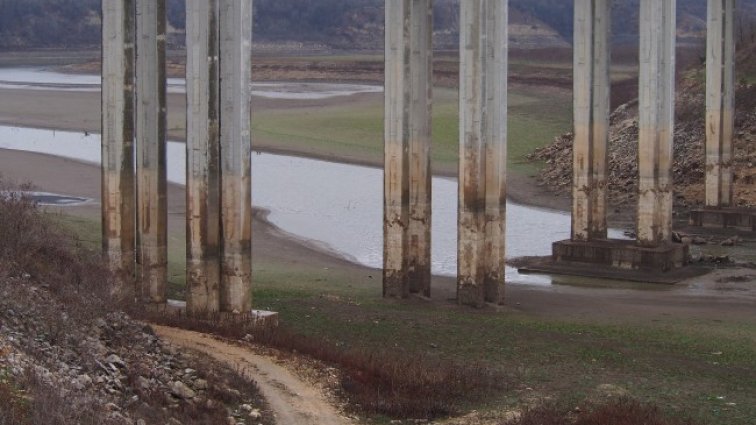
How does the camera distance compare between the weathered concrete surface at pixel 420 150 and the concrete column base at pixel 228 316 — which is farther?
the weathered concrete surface at pixel 420 150

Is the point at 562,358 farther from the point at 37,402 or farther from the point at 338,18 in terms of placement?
the point at 338,18

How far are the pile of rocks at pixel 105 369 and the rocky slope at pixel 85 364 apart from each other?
0.04 ft

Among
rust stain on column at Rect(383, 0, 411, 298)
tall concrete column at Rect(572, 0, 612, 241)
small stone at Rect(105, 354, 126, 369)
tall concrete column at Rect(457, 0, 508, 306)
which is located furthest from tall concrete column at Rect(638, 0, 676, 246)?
small stone at Rect(105, 354, 126, 369)

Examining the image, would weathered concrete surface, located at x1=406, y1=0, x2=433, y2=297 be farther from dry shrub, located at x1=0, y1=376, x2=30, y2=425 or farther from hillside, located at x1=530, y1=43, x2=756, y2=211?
hillside, located at x1=530, y1=43, x2=756, y2=211

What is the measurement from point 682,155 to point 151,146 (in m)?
29.9

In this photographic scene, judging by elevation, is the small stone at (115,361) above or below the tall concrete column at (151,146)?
below

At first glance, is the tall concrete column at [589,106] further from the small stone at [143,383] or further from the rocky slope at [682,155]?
the small stone at [143,383]

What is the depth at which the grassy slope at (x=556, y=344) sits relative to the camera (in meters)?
18.5

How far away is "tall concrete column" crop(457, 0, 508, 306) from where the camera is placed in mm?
25812

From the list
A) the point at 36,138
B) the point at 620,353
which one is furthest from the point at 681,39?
the point at 620,353

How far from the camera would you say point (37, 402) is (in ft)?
39.7

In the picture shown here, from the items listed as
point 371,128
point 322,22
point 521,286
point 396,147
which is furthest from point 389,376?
point 322,22

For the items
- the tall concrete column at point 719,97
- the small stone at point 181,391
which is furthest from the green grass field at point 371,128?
the small stone at point 181,391

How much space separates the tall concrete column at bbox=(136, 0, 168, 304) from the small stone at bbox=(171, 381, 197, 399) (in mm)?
7986
